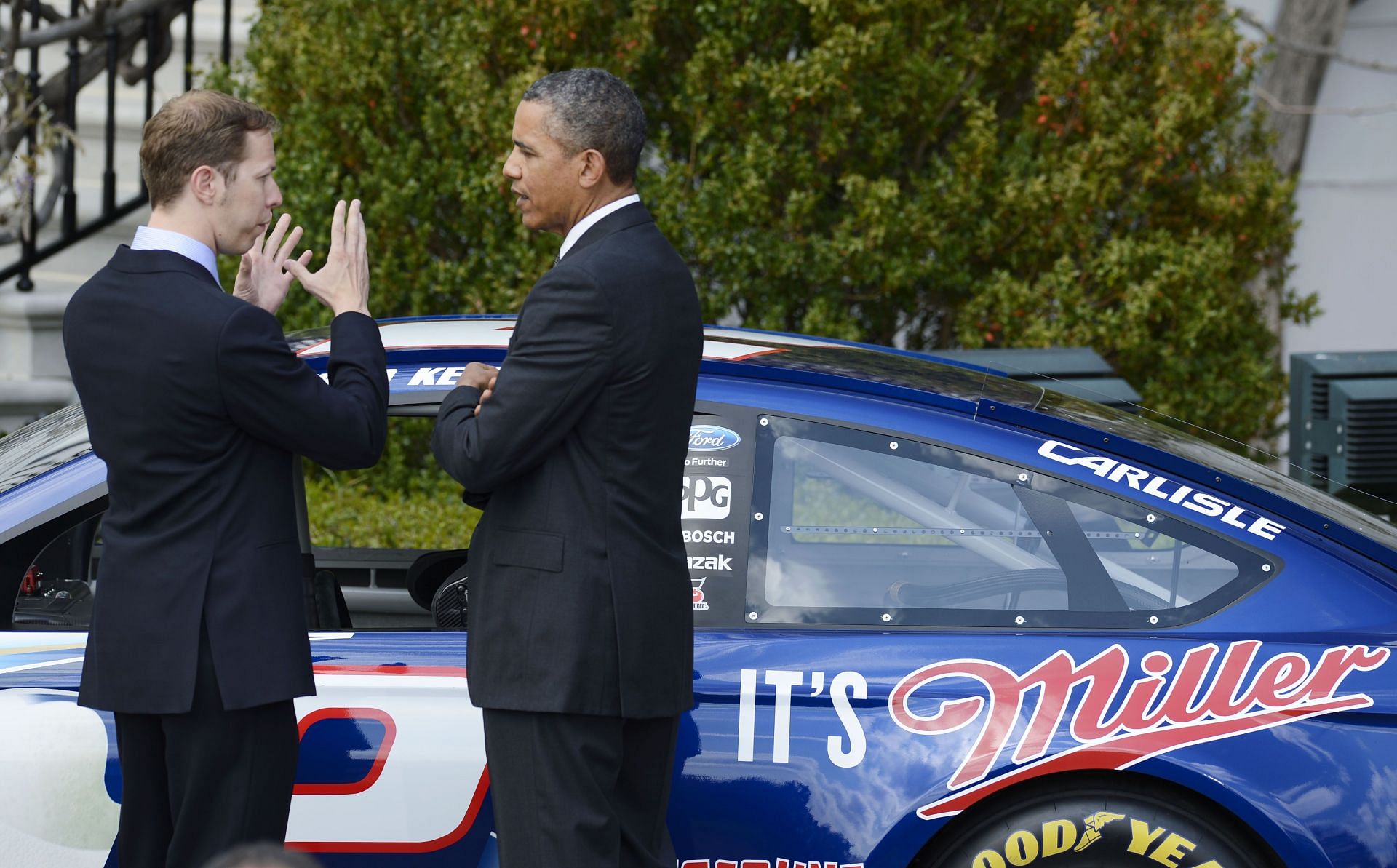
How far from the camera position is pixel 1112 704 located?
2582 mm

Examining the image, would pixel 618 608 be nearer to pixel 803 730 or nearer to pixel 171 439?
pixel 803 730

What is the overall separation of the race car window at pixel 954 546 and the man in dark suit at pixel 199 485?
81 centimetres

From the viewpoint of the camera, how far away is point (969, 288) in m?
6.71

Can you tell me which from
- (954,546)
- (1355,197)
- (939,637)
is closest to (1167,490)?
(954,546)

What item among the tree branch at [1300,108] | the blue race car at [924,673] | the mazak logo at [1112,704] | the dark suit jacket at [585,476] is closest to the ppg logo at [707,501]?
the blue race car at [924,673]

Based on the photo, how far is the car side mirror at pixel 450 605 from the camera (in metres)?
2.88

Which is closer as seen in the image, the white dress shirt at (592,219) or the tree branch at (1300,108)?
the white dress shirt at (592,219)

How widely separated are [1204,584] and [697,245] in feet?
13.1

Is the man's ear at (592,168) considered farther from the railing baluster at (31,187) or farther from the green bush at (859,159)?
the railing baluster at (31,187)

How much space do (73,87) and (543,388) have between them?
226 inches

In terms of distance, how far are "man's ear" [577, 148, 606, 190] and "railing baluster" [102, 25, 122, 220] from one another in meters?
5.44

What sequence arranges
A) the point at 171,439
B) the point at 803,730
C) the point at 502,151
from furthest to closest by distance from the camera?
the point at 502,151 → the point at 803,730 → the point at 171,439

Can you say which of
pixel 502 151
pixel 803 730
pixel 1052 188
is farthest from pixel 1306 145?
pixel 803 730

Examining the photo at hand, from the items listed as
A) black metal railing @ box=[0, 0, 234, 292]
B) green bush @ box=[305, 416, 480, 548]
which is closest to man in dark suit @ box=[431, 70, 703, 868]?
green bush @ box=[305, 416, 480, 548]
